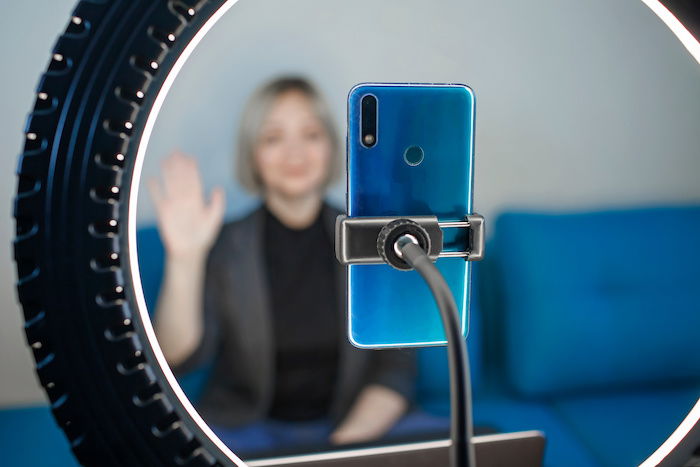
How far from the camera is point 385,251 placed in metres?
0.21

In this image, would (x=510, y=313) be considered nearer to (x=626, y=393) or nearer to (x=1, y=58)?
(x=626, y=393)

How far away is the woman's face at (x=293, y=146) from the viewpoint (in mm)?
1390

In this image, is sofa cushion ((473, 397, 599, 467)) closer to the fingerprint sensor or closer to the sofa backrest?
the sofa backrest

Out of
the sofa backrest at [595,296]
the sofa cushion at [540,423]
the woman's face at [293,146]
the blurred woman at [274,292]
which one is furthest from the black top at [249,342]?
the sofa backrest at [595,296]

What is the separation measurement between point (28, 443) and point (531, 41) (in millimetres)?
1431

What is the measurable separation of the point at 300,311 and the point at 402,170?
124cm

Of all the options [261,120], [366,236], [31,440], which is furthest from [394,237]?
[261,120]

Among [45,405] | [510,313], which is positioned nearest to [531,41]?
[510,313]

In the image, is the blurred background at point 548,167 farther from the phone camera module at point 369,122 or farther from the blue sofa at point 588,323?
the phone camera module at point 369,122

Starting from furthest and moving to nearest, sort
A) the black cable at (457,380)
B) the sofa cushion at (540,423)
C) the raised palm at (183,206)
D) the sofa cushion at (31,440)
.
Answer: the raised palm at (183,206) < the sofa cushion at (540,423) < the sofa cushion at (31,440) < the black cable at (457,380)

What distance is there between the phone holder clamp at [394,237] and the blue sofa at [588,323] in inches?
43.4

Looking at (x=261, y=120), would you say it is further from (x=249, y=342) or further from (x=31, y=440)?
(x=31, y=440)

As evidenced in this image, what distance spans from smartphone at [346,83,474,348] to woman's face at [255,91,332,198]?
1.18 metres

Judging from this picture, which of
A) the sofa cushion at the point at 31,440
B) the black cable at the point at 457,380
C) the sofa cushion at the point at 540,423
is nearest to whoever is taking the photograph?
the black cable at the point at 457,380
